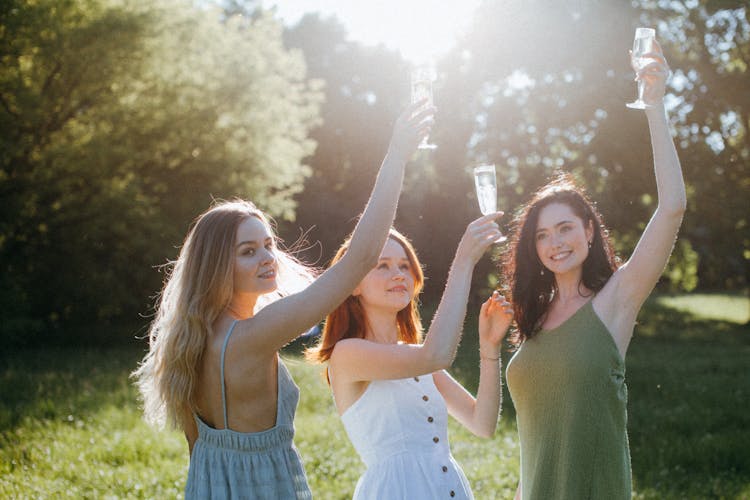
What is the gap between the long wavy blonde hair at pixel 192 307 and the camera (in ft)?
9.29

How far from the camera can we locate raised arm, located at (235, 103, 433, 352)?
2.59 metres

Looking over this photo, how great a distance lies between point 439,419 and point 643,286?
1.01 m

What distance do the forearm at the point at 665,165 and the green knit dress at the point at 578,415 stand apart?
1.69 feet

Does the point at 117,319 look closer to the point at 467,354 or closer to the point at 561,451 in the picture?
the point at 467,354

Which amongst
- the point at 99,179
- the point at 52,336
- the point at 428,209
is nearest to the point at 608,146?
the point at 428,209

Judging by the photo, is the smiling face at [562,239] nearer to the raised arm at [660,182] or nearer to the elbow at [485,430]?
the raised arm at [660,182]

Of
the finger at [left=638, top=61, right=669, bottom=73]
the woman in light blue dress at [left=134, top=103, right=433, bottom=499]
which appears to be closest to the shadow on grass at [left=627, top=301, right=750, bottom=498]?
the finger at [left=638, top=61, right=669, bottom=73]

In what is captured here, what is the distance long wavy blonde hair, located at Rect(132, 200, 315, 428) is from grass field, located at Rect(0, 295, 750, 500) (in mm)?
4483

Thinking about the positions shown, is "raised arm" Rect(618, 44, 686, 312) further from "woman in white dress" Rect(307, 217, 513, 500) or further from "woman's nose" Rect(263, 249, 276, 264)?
"woman's nose" Rect(263, 249, 276, 264)

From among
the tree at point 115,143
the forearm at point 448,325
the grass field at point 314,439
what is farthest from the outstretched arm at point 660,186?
the tree at point 115,143

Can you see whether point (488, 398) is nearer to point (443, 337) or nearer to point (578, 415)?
point (578, 415)

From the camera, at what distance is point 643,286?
3.13 m

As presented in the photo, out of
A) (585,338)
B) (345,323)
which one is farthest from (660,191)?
(345,323)

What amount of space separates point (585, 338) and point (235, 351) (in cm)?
135
